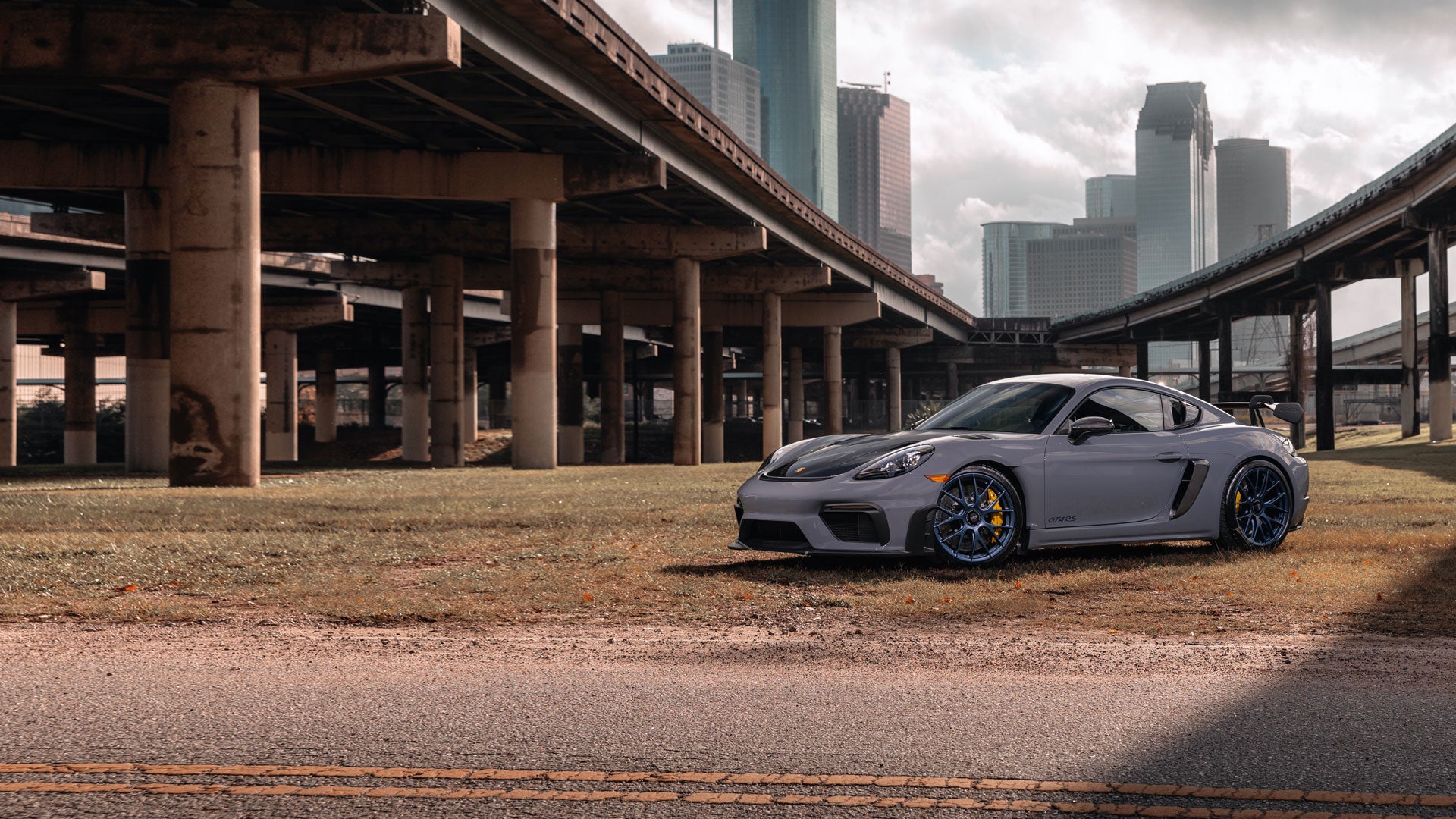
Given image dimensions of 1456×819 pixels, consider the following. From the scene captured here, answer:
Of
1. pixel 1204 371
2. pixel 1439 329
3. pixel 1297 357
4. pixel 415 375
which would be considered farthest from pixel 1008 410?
pixel 1204 371

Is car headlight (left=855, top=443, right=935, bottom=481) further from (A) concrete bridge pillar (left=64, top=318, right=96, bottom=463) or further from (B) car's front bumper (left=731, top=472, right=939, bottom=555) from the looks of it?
(A) concrete bridge pillar (left=64, top=318, right=96, bottom=463)

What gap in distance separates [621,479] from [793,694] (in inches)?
796

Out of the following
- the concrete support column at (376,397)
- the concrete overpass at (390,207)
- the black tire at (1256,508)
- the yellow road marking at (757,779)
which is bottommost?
the yellow road marking at (757,779)

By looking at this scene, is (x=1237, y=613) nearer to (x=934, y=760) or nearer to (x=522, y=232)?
(x=934, y=760)

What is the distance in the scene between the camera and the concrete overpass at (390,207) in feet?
71.1

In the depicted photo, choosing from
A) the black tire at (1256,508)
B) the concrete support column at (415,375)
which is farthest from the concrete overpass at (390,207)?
the black tire at (1256,508)

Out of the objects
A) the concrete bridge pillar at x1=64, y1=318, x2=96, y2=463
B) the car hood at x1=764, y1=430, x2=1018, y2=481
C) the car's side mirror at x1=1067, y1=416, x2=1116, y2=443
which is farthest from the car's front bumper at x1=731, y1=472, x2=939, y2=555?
the concrete bridge pillar at x1=64, y1=318, x2=96, y2=463

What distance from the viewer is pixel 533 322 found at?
35.2m

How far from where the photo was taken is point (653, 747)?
4922 mm

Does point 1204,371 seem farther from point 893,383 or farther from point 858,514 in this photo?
point 858,514

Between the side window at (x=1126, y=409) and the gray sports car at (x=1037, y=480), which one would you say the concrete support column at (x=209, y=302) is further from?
the side window at (x=1126, y=409)

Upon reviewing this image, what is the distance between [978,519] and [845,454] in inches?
40.6

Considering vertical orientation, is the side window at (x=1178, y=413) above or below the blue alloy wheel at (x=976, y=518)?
above

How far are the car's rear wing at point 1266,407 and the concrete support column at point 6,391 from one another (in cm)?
5213
